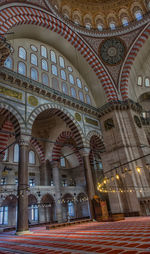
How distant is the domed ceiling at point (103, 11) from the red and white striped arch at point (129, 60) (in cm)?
174

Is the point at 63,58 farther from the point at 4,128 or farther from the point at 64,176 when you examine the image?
the point at 64,176

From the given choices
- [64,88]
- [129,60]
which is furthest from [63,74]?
[129,60]

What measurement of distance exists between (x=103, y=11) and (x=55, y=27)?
17.2 ft

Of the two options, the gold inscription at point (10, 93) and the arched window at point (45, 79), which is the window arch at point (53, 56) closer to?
the arched window at point (45, 79)

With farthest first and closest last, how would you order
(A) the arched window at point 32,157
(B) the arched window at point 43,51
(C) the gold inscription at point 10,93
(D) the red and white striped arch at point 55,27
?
(A) the arched window at point 32,157, (B) the arched window at point 43,51, (D) the red and white striped arch at point 55,27, (C) the gold inscription at point 10,93

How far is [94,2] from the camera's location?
574 inches

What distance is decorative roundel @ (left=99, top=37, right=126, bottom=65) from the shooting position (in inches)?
550

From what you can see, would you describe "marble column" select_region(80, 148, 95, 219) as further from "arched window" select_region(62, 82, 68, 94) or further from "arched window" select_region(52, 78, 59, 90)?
"arched window" select_region(52, 78, 59, 90)

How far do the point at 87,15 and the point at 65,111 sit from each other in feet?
28.7

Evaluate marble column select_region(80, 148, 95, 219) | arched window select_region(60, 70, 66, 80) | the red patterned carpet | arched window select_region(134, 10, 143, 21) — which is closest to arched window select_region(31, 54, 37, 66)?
arched window select_region(60, 70, 66, 80)

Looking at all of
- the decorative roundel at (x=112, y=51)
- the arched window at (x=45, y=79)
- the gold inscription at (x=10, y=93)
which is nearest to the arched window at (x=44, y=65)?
the arched window at (x=45, y=79)

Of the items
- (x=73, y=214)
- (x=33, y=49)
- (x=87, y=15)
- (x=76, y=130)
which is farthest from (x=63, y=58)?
(x=73, y=214)

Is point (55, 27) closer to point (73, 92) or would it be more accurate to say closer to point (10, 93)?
point (73, 92)

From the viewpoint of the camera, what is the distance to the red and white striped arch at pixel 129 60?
13.4 metres
